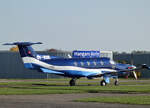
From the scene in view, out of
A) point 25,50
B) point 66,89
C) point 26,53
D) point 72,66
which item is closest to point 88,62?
point 72,66

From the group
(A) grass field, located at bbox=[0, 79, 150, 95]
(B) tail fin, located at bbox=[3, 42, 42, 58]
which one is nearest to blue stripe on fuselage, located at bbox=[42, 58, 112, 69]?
(B) tail fin, located at bbox=[3, 42, 42, 58]

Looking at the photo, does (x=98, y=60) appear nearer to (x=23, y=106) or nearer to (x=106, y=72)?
(x=106, y=72)

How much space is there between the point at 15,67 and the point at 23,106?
62016 mm

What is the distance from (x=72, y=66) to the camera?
50625 millimetres

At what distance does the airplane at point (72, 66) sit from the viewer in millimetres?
49750

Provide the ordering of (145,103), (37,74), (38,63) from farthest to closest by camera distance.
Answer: (37,74) < (38,63) < (145,103)

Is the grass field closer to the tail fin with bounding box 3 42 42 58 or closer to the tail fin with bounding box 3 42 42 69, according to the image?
the tail fin with bounding box 3 42 42 69

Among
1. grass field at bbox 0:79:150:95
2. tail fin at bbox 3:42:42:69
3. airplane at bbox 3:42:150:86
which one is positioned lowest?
grass field at bbox 0:79:150:95

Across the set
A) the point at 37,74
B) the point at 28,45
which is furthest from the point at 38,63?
the point at 37,74

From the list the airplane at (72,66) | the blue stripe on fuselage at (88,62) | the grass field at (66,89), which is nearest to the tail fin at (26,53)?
the airplane at (72,66)

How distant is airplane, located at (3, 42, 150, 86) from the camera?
163 feet

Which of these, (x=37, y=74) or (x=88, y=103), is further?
(x=37, y=74)

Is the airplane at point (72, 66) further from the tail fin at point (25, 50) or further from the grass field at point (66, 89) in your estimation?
the grass field at point (66, 89)

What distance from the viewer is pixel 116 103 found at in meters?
25.3
